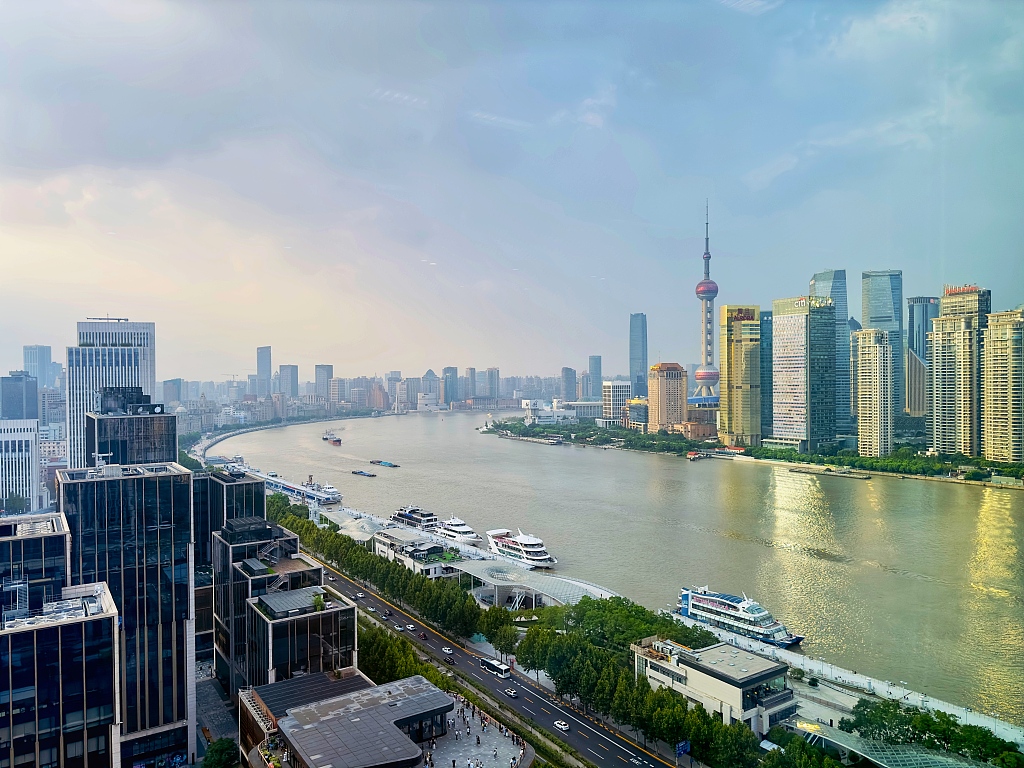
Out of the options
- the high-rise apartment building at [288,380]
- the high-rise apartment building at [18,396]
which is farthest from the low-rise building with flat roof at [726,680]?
the high-rise apartment building at [288,380]

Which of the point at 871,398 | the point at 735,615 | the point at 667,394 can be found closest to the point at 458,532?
the point at 735,615

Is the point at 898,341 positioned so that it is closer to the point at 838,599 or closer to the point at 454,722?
the point at 838,599

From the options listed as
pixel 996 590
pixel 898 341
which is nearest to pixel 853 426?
pixel 898 341

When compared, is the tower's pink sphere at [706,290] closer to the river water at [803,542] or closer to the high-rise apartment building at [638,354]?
the high-rise apartment building at [638,354]

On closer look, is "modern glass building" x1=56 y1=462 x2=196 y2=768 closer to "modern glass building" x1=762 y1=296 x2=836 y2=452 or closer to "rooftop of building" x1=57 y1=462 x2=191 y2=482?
"rooftop of building" x1=57 y1=462 x2=191 y2=482

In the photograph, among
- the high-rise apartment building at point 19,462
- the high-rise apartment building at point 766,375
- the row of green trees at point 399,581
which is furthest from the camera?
the high-rise apartment building at point 766,375

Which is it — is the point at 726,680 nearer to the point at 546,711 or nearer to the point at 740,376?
the point at 546,711

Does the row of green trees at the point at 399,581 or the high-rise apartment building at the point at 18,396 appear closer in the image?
the row of green trees at the point at 399,581
